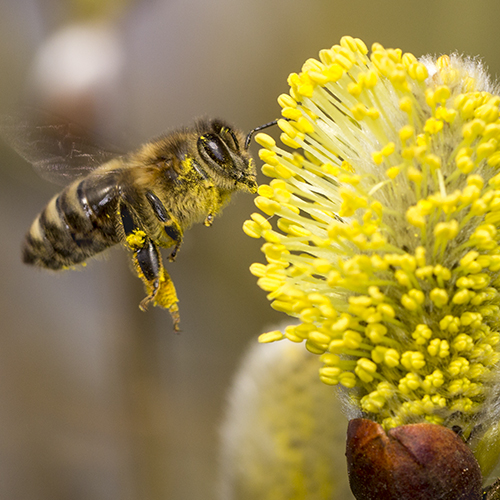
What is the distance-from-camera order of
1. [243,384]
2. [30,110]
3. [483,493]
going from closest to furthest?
[483,493], [30,110], [243,384]

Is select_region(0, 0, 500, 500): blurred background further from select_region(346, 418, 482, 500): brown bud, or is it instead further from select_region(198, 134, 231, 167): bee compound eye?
select_region(346, 418, 482, 500): brown bud

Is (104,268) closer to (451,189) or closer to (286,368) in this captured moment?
(286,368)

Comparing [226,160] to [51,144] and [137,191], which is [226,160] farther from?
[51,144]

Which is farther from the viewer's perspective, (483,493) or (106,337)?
(106,337)

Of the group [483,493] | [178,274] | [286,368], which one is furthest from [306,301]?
[178,274]

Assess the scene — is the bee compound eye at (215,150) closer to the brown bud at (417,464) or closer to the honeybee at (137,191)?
the honeybee at (137,191)

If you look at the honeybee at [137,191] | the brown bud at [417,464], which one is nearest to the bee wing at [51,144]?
the honeybee at [137,191]

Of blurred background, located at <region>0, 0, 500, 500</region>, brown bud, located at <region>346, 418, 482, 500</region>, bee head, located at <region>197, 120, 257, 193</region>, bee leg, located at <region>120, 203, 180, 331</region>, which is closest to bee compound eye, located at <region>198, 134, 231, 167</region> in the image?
bee head, located at <region>197, 120, 257, 193</region>
